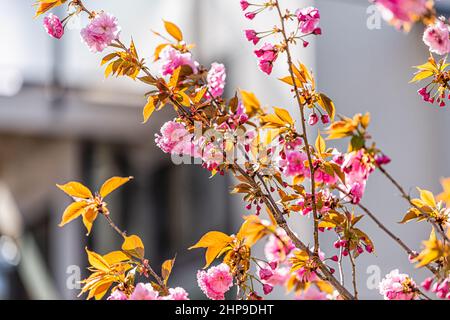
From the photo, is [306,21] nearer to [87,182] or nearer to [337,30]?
[337,30]

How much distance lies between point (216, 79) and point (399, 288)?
0.35 meters

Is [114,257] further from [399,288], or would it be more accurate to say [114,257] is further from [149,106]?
[399,288]

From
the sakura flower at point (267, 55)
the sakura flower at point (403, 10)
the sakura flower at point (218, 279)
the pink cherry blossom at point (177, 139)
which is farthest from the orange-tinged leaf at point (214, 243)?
the sakura flower at point (403, 10)

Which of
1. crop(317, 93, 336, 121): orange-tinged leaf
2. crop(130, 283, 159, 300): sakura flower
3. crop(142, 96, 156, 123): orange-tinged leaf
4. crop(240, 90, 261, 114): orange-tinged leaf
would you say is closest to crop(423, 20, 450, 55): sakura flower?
crop(317, 93, 336, 121): orange-tinged leaf

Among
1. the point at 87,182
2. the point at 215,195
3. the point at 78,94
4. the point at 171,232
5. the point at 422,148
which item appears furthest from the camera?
the point at 87,182

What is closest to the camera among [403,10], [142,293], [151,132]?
[403,10]

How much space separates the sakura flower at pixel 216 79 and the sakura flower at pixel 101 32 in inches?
6.3

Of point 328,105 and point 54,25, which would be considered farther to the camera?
point 54,25

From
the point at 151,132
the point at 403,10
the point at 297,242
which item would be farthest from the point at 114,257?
the point at 151,132

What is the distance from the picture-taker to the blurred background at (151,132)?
3.08 meters

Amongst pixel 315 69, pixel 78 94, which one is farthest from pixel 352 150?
pixel 78 94

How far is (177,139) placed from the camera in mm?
911

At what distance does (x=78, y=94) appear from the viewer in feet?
13.5

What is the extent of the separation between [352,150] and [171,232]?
3.85 meters
